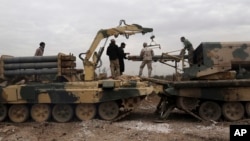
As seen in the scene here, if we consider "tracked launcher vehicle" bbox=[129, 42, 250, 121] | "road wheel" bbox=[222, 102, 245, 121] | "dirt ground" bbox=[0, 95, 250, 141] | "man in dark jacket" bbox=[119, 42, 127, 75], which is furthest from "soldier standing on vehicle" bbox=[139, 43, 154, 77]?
"road wheel" bbox=[222, 102, 245, 121]

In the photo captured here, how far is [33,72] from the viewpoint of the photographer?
665 inches

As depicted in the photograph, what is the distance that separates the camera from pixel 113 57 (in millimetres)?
18891

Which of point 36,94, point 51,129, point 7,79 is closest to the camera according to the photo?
point 51,129

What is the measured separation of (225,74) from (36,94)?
25.1ft

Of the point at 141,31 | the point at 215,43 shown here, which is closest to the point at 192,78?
the point at 215,43

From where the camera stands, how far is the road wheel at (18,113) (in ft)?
54.3

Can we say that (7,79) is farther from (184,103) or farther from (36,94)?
(184,103)

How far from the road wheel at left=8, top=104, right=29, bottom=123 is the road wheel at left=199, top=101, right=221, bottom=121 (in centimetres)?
703

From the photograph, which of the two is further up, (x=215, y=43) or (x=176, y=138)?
(x=215, y=43)

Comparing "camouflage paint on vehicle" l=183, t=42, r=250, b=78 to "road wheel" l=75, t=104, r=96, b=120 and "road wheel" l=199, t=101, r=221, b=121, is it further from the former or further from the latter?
"road wheel" l=75, t=104, r=96, b=120

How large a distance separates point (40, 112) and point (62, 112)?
926 millimetres

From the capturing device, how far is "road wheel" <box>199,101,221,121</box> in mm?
16281

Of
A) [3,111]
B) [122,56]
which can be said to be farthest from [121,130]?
[122,56]

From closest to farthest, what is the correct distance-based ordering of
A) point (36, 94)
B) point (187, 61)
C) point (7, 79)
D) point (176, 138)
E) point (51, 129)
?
point (176, 138) < point (51, 129) < point (36, 94) < point (7, 79) < point (187, 61)
